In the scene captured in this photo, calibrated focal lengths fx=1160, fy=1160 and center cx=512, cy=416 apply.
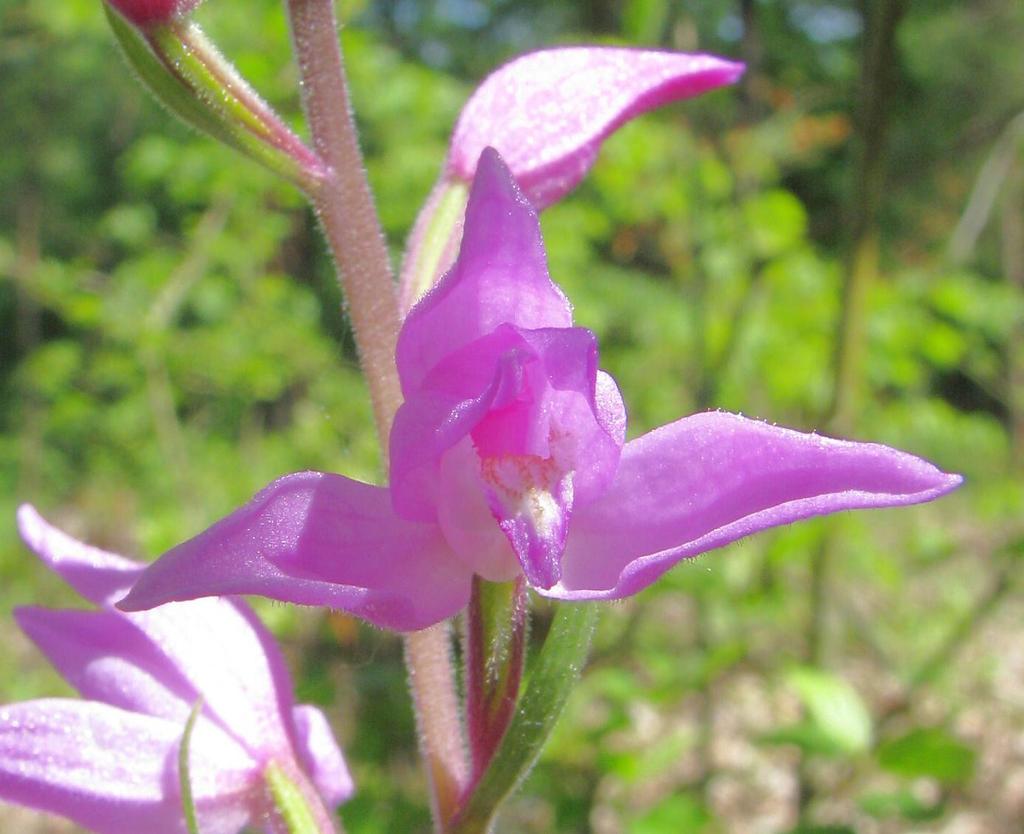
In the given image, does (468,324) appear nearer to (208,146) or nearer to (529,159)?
(529,159)

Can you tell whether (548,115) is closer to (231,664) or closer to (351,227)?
(351,227)

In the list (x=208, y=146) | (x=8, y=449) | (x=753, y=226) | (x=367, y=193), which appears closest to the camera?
(x=367, y=193)

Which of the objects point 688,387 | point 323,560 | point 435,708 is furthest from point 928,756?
→ point 688,387

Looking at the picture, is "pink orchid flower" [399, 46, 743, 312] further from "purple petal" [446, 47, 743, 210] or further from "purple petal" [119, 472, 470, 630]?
"purple petal" [119, 472, 470, 630]

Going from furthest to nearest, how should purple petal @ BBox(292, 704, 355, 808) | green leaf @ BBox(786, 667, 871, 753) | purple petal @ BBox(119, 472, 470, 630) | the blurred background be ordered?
1. the blurred background
2. green leaf @ BBox(786, 667, 871, 753)
3. purple petal @ BBox(292, 704, 355, 808)
4. purple petal @ BBox(119, 472, 470, 630)

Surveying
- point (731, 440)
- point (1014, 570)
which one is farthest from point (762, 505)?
point (1014, 570)

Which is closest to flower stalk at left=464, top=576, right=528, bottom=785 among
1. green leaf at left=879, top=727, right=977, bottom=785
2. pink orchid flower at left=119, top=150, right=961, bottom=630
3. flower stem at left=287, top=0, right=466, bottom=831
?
pink orchid flower at left=119, top=150, right=961, bottom=630

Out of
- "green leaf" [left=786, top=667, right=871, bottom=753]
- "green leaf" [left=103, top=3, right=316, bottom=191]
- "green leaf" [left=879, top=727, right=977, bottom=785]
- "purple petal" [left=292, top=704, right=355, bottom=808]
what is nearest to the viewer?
"green leaf" [left=103, top=3, right=316, bottom=191]
